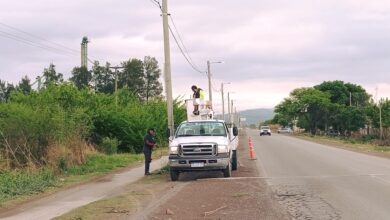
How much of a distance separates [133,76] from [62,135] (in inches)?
2780

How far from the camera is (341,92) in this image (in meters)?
103

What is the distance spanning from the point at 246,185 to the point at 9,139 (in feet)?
31.5

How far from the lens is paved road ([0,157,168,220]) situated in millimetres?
11602

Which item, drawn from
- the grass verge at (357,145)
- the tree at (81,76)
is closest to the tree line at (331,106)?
the grass verge at (357,145)

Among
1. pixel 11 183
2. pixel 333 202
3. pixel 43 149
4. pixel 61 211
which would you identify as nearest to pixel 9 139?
pixel 43 149

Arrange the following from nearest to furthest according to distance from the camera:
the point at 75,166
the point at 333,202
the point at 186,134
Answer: the point at 333,202 → the point at 186,134 → the point at 75,166

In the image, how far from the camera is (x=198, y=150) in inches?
677

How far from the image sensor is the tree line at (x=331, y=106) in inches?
3187

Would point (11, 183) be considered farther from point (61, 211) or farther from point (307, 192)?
point (307, 192)

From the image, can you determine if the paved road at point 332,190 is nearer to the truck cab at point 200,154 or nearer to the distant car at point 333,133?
the truck cab at point 200,154

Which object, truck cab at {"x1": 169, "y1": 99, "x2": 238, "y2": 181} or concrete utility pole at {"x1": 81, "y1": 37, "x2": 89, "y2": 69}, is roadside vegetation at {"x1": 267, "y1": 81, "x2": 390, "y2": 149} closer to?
concrete utility pole at {"x1": 81, "y1": 37, "x2": 89, "y2": 69}

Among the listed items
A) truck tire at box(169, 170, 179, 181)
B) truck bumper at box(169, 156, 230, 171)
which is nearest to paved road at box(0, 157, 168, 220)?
truck tire at box(169, 170, 179, 181)

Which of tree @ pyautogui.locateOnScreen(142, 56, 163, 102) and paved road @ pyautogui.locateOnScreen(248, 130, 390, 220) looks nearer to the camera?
paved road @ pyautogui.locateOnScreen(248, 130, 390, 220)

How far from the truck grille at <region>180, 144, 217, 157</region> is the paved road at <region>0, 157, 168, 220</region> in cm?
230
